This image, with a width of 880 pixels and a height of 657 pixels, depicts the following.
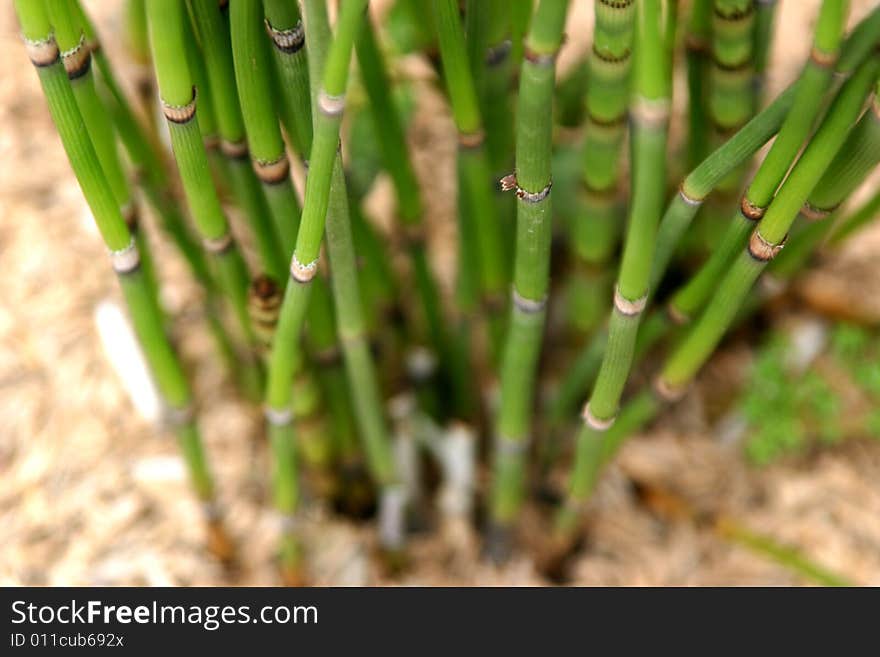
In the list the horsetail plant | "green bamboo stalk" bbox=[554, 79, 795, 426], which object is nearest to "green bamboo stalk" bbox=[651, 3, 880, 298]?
"green bamboo stalk" bbox=[554, 79, 795, 426]

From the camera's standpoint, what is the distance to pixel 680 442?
1.20 m

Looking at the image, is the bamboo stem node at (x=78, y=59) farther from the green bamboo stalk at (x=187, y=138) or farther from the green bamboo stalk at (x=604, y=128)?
the green bamboo stalk at (x=604, y=128)

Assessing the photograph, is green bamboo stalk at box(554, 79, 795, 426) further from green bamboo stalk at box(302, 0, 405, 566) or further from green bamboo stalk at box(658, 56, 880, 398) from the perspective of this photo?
green bamboo stalk at box(302, 0, 405, 566)

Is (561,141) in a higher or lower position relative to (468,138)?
lower

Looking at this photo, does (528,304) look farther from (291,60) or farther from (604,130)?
(291,60)

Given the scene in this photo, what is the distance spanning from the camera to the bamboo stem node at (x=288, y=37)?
2.20 ft

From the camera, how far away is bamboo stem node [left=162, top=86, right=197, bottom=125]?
0.67 meters

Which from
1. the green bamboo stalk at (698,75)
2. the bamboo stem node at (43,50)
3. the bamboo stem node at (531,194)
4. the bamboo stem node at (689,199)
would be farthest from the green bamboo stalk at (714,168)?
the bamboo stem node at (43,50)

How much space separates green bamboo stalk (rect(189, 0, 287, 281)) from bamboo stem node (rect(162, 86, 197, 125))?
0.19 feet

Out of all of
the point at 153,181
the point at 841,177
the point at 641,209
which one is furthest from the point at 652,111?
the point at 153,181

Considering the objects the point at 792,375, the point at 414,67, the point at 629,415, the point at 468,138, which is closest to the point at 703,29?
the point at 468,138
